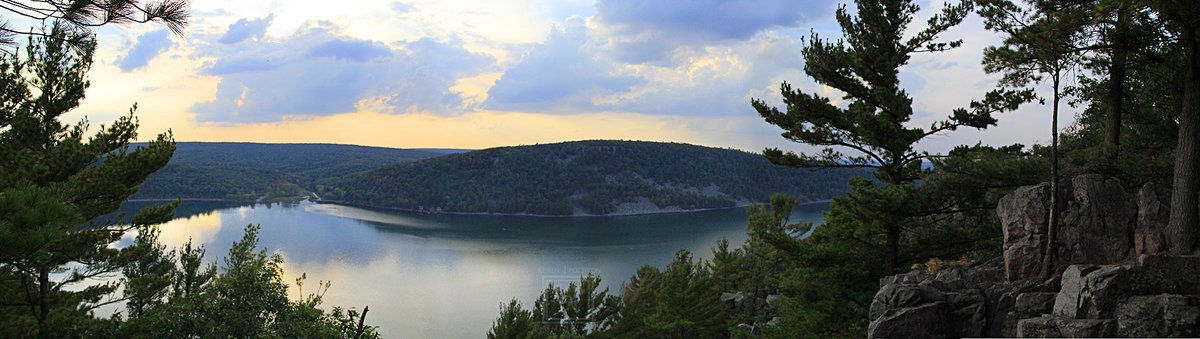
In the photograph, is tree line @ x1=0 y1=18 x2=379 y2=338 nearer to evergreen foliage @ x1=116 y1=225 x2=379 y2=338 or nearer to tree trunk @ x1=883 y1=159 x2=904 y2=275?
evergreen foliage @ x1=116 y1=225 x2=379 y2=338

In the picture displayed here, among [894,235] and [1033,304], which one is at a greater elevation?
[894,235]

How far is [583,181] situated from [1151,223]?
12843 centimetres

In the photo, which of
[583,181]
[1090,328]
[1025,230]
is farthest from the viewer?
[583,181]

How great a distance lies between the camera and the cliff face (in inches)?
304

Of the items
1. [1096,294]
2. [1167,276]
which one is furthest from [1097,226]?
[1096,294]

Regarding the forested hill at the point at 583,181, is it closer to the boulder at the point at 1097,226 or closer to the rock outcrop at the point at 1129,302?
the boulder at the point at 1097,226

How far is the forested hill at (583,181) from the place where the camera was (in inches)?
4966

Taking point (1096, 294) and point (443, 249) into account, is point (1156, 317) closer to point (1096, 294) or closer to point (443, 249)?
point (1096, 294)

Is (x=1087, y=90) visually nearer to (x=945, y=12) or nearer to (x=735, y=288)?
(x=945, y=12)

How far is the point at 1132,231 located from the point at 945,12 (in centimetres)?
503

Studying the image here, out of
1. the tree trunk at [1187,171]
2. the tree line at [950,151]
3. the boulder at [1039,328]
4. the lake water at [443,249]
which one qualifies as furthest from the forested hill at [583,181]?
the boulder at [1039,328]

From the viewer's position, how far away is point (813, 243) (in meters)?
14.7

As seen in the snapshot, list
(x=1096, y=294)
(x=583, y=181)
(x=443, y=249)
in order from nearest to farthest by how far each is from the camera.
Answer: (x=1096, y=294)
(x=443, y=249)
(x=583, y=181)

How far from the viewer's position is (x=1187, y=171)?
9.50 m
